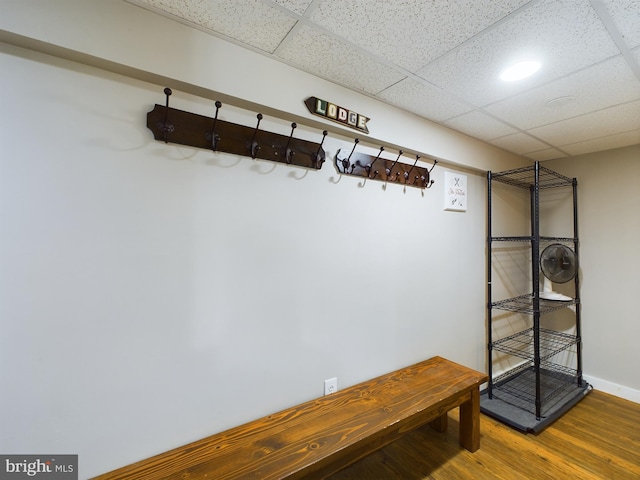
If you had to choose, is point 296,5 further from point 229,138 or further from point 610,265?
point 610,265

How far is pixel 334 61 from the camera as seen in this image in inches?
55.5

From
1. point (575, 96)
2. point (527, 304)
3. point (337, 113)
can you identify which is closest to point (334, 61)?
point (337, 113)

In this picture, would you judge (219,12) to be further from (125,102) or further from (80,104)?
(80,104)

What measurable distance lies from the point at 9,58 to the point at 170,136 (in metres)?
0.52

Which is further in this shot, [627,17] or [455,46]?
[455,46]

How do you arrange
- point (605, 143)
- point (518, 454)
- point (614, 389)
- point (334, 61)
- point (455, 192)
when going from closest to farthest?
point (334, 61) < point (518, 454) < point (455, 192) < point (605, 143) < point (614, 389)

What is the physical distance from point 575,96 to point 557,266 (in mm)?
1693

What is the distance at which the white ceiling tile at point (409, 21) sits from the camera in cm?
106

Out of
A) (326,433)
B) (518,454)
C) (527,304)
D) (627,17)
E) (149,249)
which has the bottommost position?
(518,454)

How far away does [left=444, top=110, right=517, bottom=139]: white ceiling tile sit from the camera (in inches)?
79.3

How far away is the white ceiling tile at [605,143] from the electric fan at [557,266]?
92 cm

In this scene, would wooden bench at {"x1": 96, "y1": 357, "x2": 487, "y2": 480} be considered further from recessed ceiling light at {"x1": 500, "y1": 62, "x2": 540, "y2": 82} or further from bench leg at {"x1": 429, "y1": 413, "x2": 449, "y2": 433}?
recessed ceiling light at {"x1": 500, "y1": 62, "x2": 540, "y2": 82}

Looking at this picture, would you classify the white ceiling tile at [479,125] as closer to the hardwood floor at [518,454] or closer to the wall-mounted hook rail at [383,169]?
the wall-mounted hook rail at [383,169]

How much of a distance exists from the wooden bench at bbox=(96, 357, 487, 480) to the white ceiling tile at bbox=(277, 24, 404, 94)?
1805mm
